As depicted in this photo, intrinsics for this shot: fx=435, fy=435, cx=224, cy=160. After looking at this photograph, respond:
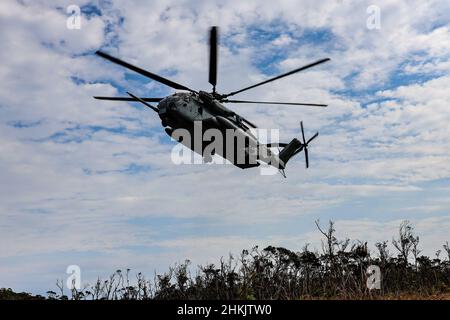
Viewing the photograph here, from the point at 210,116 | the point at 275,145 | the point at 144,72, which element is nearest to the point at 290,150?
the point at 275,145

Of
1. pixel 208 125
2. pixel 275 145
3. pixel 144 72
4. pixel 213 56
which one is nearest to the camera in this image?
pixel 144 72

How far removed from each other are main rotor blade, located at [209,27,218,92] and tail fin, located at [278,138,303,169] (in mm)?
6928

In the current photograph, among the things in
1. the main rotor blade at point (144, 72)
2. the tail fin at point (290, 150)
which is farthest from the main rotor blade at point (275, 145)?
the main rotor blade at point (144, 72)

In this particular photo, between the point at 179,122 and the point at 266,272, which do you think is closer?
the point at 179,122

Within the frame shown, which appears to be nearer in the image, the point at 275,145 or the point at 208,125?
the point at 208,125

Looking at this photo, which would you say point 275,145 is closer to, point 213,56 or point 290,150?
point 290,150

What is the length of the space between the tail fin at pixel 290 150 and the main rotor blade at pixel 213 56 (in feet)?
22.7

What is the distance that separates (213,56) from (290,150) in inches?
362

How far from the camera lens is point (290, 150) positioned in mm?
25688
